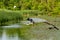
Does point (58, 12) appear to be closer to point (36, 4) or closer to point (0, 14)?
point (36, 4)

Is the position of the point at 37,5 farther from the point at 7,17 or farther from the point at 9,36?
the point at 9,36

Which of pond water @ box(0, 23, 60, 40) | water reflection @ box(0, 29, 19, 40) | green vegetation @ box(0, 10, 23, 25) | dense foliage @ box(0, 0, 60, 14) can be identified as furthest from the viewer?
dense foliage @ box(0, 0, 60, 14)

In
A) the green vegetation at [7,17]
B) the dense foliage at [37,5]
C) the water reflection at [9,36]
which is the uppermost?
the water reflection at [9,36]

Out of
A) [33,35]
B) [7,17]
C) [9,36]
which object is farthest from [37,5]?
[33,35]

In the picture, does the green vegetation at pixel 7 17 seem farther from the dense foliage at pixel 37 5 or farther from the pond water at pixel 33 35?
the dense foliage at pixel 37 5

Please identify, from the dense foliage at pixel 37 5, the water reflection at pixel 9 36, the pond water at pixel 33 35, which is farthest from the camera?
the dense foliage at pixel 37 5

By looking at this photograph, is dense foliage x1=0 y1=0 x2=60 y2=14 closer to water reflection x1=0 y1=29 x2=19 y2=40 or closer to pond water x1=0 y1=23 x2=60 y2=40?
pond water x1=0 y1=23 x2=60 y2=40

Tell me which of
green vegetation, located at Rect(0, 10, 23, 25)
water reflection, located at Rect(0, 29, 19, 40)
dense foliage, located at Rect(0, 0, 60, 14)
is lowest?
dense foliage, located at Rect(0, 0, 60, 14)

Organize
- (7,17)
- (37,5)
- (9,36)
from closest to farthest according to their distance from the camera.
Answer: (9,36)
(7,17)
(37,5)

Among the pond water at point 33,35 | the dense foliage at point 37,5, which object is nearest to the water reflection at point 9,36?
the pond water at point 33,35

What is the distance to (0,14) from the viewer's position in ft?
73.9

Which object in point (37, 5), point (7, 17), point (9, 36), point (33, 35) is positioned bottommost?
point (37, 5)

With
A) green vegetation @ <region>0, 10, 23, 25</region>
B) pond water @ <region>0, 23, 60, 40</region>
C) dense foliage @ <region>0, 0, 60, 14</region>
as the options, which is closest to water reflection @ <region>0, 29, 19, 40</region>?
pond water @ <region>0, 23, 60, 40</region>

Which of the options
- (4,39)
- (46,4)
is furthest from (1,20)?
(46,4)
